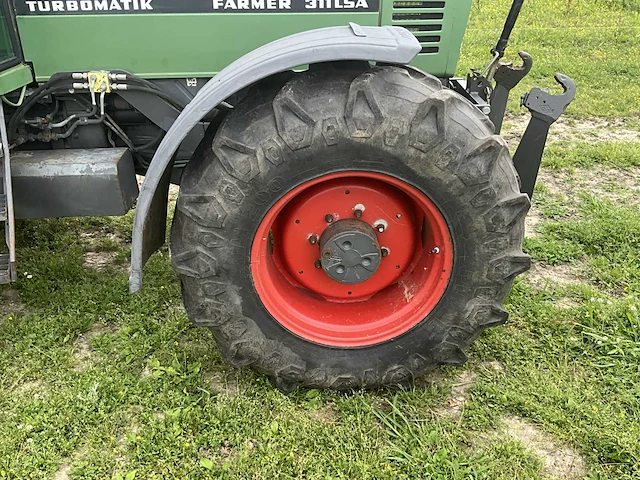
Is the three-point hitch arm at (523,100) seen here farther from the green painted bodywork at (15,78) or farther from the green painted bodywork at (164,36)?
the green painted bodywork at (15,78)

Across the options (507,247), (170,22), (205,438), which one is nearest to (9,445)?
(205,438)

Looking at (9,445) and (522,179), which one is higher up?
(522,179)

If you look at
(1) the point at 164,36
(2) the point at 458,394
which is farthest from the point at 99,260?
(2) the point at 458,394

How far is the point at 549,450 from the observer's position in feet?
8.12

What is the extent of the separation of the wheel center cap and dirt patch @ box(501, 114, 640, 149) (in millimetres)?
3593

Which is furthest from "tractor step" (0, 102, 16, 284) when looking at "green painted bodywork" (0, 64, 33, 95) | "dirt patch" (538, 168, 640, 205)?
"dirt patch" (538, 168, 640, 205)

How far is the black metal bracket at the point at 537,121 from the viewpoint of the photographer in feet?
9.10

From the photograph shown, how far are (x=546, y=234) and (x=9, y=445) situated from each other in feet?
11.0

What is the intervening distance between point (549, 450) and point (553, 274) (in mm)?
1485

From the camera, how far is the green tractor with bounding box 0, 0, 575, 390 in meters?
2.27

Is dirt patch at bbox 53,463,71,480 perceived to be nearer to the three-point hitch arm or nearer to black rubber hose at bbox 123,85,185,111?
black rubber hose at bbox 123,85,185,111

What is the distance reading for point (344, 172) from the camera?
2.34 meters

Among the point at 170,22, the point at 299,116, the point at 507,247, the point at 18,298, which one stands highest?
the point at 170,22

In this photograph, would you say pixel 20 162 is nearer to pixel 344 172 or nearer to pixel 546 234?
pixel 344 172
